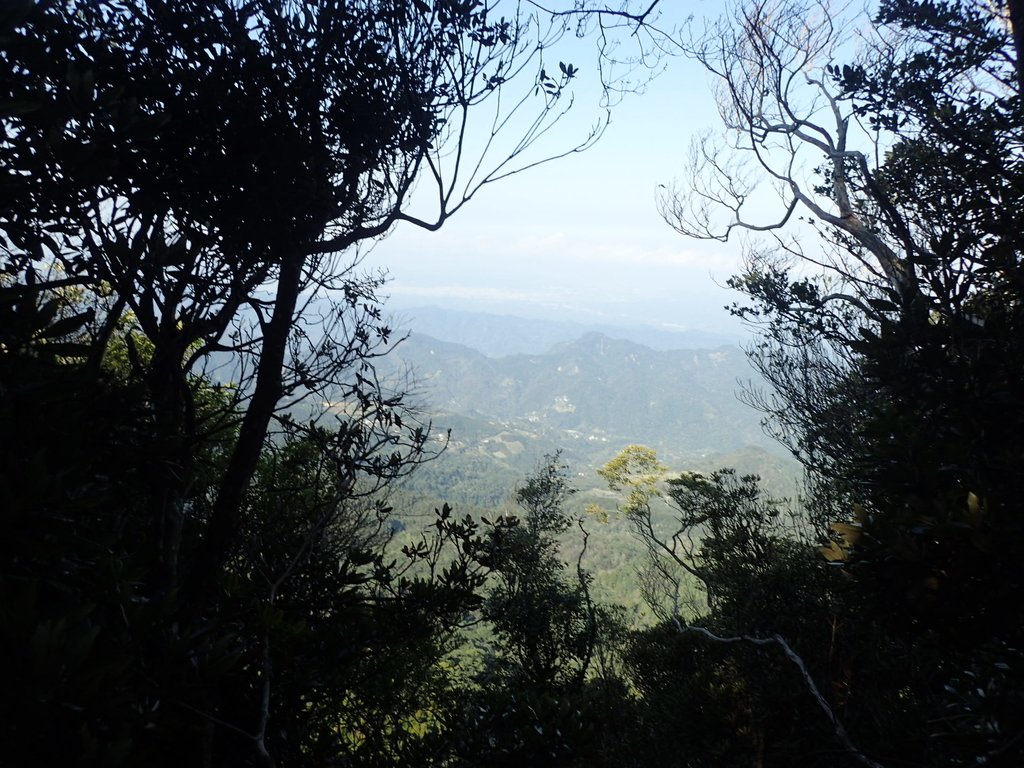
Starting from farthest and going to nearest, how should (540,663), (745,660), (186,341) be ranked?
(540,663) → (745,660) → (186,341)

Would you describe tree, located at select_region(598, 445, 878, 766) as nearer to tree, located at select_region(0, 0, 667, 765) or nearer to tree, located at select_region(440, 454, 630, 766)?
tree, located at select_region(440, 454, 630, 766)

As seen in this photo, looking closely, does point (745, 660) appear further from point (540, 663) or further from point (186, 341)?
point (186, 341)

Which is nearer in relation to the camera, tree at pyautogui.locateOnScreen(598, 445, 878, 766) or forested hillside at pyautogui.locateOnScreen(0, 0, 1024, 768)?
forested hillside at pyautogui.locateOnScreen(0, 0, 1024, 768)

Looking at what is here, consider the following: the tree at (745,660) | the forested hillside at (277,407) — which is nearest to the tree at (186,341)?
the forested hillside at (277,407)

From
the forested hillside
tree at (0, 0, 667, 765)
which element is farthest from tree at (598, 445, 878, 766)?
tree at (0, 0, 667, 765)

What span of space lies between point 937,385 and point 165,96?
12.1ft

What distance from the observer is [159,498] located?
2.57m

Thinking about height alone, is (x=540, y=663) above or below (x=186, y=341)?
below

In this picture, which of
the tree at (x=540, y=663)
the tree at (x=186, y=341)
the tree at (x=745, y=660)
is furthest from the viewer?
the tree at (x=745, y=660)

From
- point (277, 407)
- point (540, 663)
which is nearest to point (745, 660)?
point (540, 663)

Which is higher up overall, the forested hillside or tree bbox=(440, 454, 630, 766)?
the forested hillside

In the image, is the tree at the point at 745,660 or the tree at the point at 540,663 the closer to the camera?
the tree at the point at 540,663

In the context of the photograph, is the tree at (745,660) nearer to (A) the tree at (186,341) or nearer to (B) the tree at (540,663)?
(B) the tree at (540,663)

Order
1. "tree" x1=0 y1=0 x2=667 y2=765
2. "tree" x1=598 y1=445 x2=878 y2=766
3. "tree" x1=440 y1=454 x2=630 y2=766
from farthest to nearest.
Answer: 1. "tree" x1=598 y1=445 x2=878 y2=766
2. "tree" x1=440 y1=454 x2=630 y2=766
3. "tree" x1=0 y1=0 x2=667 y2=765
